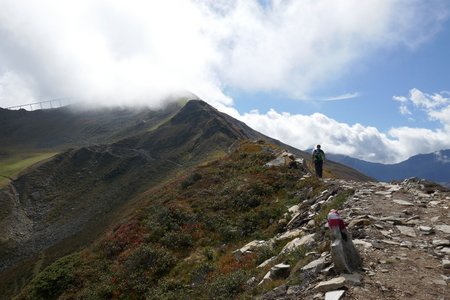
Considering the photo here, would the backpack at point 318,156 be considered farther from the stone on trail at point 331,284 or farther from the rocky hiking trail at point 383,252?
the stone on trail at point 331,284

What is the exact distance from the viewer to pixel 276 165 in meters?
34.9

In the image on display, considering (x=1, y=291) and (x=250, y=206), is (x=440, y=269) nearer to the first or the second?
(x=250, y=206)

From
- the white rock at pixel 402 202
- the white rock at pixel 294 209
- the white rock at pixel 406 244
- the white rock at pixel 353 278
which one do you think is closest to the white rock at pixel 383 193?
the white rock at pixel 402 202

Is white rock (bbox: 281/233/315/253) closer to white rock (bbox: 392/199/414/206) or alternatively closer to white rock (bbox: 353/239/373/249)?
white rock (bbox: 353/239/373/249)

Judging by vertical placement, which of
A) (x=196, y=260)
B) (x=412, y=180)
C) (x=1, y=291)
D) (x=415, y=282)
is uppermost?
(x=412, y=180)

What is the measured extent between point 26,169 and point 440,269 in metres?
216

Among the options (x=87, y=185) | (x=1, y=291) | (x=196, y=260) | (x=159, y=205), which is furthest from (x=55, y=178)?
(x=196, y=260)

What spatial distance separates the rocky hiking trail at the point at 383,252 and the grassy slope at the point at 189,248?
161 centimetres

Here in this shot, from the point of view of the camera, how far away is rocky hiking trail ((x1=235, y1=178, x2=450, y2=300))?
33.2ft

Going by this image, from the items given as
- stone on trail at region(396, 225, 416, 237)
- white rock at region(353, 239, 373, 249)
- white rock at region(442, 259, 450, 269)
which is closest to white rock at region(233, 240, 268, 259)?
white rock at region(353, 239, 373, 249)

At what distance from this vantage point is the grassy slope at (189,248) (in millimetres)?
18219

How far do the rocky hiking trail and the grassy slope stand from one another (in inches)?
63.4

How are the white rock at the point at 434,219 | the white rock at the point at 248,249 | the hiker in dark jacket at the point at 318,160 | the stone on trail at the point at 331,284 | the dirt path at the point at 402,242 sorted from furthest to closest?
the hiker in dark jacket at the point at 318,160 < the white rock at the point at 248,249 < the white rock at the point at 434,219 < the stone on trail at the point at 331,284 < the dirt path at the point at 402,242

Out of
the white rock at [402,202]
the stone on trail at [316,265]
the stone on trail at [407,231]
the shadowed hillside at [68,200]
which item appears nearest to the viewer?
the stone on trail at [316,265]
